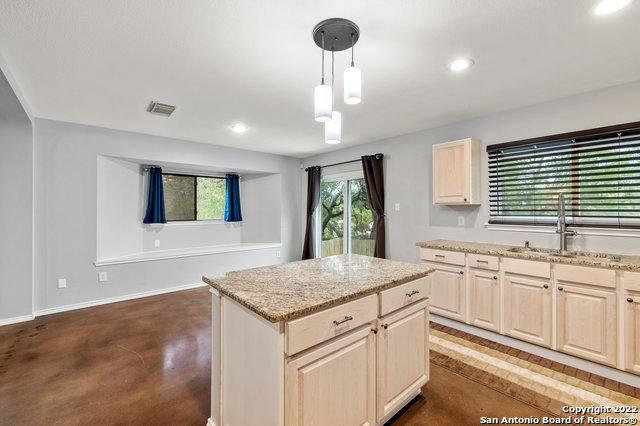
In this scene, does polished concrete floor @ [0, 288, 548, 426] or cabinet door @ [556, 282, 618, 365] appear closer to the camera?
polished concrete floor @ [0, 288, 548, 426]

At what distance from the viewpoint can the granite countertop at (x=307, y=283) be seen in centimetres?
131

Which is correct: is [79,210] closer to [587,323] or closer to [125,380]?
[125,380]

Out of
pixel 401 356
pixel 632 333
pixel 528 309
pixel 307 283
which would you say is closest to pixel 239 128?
pixel 307 283

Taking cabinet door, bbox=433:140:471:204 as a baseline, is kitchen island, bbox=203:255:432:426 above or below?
below

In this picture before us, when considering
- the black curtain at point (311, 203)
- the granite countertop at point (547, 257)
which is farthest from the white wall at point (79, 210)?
the granite countertop at point (547, 257)

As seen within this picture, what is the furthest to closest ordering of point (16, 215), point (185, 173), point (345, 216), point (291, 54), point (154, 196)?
1. point (185, 173)
2. point (345, 216)
3. point (154, 196)
4. point (16, 215)
5. point (291, 54)

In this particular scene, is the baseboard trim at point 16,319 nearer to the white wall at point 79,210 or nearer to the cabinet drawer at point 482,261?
the white wall at point 79,210

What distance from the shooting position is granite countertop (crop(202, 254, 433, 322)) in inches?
51.6

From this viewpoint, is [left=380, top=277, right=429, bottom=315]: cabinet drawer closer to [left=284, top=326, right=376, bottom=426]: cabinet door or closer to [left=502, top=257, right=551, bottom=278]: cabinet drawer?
[left=284, top=326, right=376, bottom=426]: cabinet door

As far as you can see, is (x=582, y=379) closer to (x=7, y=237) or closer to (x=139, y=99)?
(x=139, y=99)

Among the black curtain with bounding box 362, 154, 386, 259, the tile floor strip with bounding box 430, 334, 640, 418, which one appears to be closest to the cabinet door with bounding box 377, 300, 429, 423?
the tile floor strip with bounding box 430, 334, 640, 418

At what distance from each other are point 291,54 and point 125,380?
2725mm

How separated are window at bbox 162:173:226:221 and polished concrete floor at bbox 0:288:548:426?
2.36 meters

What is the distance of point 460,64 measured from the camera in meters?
2.23
